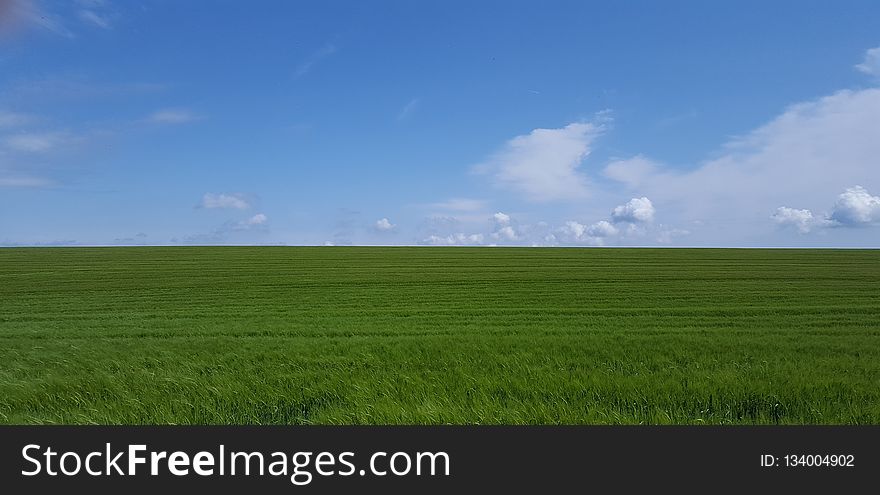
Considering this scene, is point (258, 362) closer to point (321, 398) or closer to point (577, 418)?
point (321, 398)

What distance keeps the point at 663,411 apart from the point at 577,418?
3.56ft

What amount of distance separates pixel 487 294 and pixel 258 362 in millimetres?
14535

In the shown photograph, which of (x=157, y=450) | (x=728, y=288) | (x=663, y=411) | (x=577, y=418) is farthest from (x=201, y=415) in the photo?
(x=728, y=288)

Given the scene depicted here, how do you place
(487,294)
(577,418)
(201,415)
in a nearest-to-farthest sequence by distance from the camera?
(577,418) → (201,415) → (487,294)

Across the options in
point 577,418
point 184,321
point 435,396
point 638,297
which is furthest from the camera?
point 638,297

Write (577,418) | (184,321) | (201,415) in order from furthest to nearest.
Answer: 1. (184,321)
2. (201,415)
3. (577,418)

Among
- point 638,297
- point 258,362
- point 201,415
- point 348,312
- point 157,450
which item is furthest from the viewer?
point 638,297

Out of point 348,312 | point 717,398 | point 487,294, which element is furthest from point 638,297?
point 717,398

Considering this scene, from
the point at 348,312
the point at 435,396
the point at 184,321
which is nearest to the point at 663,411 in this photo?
the point at 435,396

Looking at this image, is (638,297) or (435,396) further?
(638,297)

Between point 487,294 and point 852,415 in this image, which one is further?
point 487,294

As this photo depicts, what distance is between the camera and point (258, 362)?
8.35 m

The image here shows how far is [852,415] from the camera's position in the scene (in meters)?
5.38

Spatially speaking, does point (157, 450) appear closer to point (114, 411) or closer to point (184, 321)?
point (114, 411)
